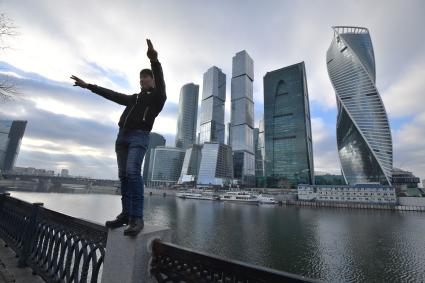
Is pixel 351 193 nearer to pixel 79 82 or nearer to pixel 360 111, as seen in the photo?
pixel 360 111

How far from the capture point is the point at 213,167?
158625 mm

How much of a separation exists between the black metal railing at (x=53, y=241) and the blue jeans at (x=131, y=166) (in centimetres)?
53

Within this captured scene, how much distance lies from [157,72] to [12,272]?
4664 mm

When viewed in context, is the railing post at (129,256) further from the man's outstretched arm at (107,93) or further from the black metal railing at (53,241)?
the man's outstretched arm at (107,93)

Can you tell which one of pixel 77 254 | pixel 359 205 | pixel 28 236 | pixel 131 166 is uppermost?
pixel 131 166

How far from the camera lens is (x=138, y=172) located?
3.03 m

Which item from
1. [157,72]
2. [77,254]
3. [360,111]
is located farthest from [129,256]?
[360,111]

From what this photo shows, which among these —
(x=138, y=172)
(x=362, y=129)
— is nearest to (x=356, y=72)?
(x=362, y=129)

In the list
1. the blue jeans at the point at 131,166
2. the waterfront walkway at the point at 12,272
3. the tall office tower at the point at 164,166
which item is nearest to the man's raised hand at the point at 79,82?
the blue jeans at the point at 131,166

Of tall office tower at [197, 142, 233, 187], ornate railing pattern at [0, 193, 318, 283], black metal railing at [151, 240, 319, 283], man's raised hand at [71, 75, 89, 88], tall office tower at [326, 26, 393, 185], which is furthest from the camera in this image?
tall office tower at [197, 142, 233, 187]

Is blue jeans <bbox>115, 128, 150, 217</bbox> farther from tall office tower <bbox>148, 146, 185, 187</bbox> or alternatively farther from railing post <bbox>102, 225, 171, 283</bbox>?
tall office tower <bbox>148, 146, 185, 187</bbox>

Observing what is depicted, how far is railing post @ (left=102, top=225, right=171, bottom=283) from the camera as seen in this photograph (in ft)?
7.89

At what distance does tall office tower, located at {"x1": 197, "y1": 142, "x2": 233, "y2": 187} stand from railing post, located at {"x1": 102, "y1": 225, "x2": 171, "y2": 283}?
505 feet

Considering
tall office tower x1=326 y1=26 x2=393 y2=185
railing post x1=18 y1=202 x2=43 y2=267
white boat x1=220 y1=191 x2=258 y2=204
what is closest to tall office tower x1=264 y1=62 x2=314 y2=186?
tall office tower x1=326 y1=26 x2=393 y2=185
